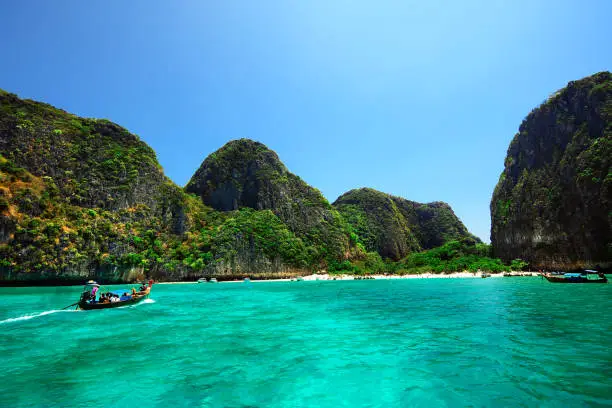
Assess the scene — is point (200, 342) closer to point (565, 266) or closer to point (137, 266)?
point (137, 266)

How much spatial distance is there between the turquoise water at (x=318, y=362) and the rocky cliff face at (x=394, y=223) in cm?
14018

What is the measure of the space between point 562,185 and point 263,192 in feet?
311

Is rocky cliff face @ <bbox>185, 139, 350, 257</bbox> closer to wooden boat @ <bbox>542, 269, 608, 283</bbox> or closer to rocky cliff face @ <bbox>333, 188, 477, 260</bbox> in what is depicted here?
rocky cliff face @ <bbox>333, 188, 477, 260</bbox>

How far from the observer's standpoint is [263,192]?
4879 inches


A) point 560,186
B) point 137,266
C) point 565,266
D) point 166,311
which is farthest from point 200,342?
point 560,186

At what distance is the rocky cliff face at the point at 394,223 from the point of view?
162 meters

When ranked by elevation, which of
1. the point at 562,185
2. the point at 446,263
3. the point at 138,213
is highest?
the point at 562,185

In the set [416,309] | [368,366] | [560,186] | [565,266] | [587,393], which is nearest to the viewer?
[587,393]

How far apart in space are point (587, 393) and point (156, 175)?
111 meters

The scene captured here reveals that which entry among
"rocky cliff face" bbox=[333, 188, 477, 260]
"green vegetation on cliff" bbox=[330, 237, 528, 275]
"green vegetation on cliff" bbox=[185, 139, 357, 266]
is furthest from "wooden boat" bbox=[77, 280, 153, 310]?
"rocky cliff face" bbox=[333, 188, 477, 260]

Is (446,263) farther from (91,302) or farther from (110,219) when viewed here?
(91,302)

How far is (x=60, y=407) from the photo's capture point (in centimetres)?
891

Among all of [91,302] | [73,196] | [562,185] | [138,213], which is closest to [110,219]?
[138,213]

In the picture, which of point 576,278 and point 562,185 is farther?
point 562,185
